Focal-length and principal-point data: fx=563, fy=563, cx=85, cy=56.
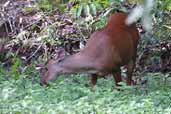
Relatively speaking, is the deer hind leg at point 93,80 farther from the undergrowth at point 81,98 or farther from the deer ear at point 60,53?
the deer ear at point 60,53

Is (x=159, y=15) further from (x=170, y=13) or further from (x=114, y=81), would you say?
(x=114, y=81)

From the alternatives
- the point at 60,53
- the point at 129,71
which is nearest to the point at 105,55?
the point at 129,71

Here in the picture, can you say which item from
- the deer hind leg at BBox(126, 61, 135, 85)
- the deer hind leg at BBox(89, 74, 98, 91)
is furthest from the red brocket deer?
the deer hind leg at BBox(126, 61, 135, 85)

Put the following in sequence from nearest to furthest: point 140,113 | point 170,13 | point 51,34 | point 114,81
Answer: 1. point 140,113
2. point 114,81
3. point 170,13
4. point 51,34

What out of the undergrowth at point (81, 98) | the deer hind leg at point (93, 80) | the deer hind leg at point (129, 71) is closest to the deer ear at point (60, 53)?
the undergrowth at point (81, 98)

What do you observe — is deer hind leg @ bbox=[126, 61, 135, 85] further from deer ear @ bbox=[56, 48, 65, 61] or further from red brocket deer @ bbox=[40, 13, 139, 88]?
deer ear @ bbox=[56, 48, 65, 61]

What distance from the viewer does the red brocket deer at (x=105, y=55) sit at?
7.36 metres

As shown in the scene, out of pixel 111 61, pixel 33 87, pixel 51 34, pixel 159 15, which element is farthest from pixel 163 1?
pixel 51 34

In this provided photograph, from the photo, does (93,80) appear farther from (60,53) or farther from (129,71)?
(60,53)

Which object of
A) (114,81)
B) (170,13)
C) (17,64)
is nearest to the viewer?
(114,81)

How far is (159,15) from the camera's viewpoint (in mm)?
9852

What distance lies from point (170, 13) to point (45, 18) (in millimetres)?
2710

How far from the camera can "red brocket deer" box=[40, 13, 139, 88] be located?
290 inches

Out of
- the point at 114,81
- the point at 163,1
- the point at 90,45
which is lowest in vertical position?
the point at 114,81
